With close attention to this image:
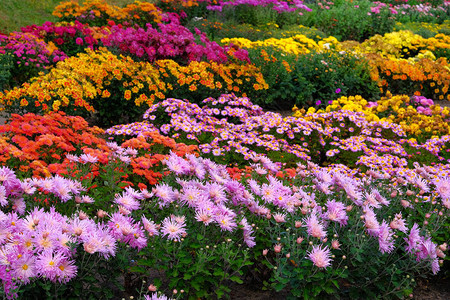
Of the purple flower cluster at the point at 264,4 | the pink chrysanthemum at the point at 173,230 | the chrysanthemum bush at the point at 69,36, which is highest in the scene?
the pink chrysanthemum at the point at 173,230

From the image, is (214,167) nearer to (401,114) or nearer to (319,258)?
(319,258)

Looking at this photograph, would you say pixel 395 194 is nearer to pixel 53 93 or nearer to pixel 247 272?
pixel 247 272

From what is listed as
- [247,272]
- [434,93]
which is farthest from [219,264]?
[434,93]

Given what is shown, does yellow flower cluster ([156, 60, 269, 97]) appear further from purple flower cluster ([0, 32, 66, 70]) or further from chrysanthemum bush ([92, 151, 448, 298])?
chrysanthemum bush ([92, 151, 448, 298])

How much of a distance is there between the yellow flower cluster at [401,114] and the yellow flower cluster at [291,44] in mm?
2210

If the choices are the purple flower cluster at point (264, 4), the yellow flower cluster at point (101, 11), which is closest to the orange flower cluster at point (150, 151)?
the yellow flower cluster at point (101, 11)

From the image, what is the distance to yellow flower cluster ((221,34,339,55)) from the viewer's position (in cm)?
885

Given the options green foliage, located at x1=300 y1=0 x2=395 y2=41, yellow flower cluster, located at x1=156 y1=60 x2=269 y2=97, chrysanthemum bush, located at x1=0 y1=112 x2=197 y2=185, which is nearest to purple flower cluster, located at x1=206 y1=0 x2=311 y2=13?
green foliage, located at x1=300 y1=0 x2=395 y2=41

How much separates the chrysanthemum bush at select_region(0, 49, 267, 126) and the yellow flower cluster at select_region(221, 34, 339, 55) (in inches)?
79.0

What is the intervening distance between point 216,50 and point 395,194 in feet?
16.3

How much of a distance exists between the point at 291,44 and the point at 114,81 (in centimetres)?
491

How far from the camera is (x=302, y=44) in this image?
10.0 m

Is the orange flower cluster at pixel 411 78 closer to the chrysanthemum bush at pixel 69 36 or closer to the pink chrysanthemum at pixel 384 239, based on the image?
the chrysanthemum bush at pixel 69 36

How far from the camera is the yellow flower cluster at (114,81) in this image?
17.2ft
